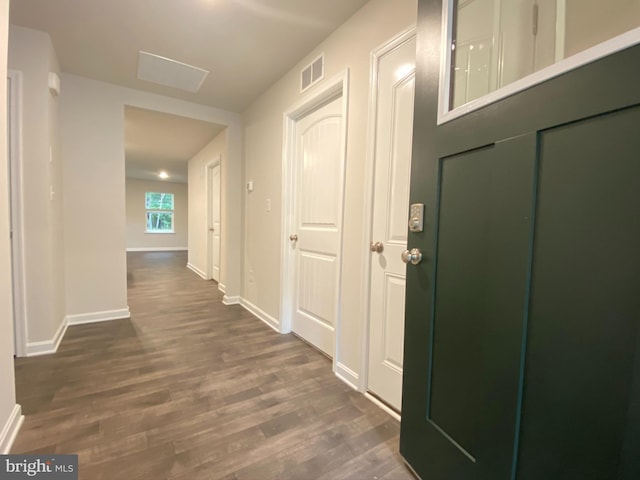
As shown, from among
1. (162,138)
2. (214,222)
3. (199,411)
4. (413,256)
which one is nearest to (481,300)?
(413,256)

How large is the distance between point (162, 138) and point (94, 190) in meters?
1.95

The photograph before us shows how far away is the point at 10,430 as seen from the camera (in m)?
1.26

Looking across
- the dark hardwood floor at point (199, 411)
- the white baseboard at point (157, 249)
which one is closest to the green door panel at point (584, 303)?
the dark hardwood floor at point (199, 411)

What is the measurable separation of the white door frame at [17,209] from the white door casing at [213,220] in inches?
99.7

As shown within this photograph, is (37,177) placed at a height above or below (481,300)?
above

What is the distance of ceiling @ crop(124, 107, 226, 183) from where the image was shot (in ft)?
11.4

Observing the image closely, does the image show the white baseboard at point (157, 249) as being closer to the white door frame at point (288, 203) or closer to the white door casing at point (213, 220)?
the white door casing at point (213, 220)

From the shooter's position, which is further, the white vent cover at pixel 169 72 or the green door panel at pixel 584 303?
the white vent cover at pixel 169 72

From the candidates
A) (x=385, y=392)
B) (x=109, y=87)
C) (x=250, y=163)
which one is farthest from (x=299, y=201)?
(x=109, y=87)

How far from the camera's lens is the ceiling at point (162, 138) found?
3.48 m

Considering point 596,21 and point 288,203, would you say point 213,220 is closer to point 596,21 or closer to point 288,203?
point 288,203

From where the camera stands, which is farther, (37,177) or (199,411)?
(37,177)

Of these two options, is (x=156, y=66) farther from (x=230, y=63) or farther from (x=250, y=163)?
(x=250, y=163)

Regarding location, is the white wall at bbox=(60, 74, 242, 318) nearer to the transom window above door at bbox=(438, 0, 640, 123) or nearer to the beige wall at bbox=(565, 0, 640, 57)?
the transom window above door at bbox=(438, 0, 640, 123)
